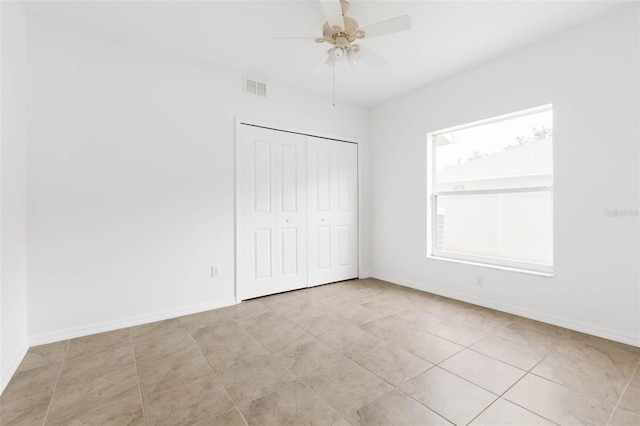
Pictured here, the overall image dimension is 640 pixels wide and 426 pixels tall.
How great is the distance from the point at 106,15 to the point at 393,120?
3.45m

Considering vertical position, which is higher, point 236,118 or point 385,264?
point 236,118

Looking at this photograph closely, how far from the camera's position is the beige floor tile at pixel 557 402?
1.51 m

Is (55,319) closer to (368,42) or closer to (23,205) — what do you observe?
(23,205)

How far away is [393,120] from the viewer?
14.1 ft

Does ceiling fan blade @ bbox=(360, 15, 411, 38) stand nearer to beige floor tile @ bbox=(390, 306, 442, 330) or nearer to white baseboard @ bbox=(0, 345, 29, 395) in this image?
beige floor tile @ bbox=(390, 306, 442, 330)

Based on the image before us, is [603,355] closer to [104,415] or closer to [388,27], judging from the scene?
[388,27]

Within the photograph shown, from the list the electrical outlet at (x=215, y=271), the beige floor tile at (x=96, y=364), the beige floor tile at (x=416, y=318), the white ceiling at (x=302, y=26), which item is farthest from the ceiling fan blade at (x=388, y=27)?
the beige floor tile at (x=96, y=364)

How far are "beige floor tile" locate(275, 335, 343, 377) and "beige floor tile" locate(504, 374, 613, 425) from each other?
1148 millimetres

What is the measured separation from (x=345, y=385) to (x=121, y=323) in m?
2.22

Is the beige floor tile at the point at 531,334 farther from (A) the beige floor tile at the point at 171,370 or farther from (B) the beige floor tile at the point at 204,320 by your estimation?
(B) the beige floor tile at the point at 204,320

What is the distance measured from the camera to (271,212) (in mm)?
3691

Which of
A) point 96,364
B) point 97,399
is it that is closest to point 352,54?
point 97,399

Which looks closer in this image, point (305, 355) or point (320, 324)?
point (305, 355)

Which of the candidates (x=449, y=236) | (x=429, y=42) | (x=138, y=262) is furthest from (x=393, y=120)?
(x=138, y=262)
